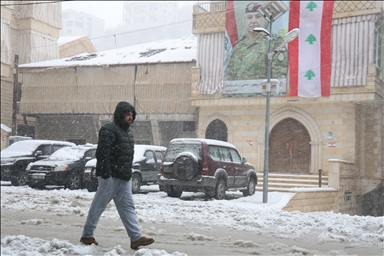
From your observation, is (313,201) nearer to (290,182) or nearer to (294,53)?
(290,182)

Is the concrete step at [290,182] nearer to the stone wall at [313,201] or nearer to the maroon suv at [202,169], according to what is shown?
the stone wall at [313,201]

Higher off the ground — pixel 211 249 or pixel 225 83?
pixel 225 83

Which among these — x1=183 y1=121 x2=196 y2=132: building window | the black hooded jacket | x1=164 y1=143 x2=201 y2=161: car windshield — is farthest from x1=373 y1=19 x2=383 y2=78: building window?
the black hooded jacket

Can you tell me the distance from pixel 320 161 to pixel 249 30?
651 centimetres

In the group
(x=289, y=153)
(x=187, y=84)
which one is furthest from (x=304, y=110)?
(x=187, y=84)

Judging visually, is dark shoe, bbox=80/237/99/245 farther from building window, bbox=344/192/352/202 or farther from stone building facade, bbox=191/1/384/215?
building window, bbox=344/192/352/202

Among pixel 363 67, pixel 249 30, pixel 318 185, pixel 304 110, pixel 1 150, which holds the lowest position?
pixel 318 185

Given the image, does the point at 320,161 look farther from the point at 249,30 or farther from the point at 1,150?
the point at 1,150

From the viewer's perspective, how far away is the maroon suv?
34.2ft

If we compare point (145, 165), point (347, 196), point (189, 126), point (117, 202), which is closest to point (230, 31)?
point (189, 126)

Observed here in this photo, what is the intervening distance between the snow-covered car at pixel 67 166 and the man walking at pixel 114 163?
1.93m

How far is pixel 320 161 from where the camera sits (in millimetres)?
21281

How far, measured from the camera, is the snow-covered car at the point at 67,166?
658cm

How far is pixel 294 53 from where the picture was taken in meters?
21.0
